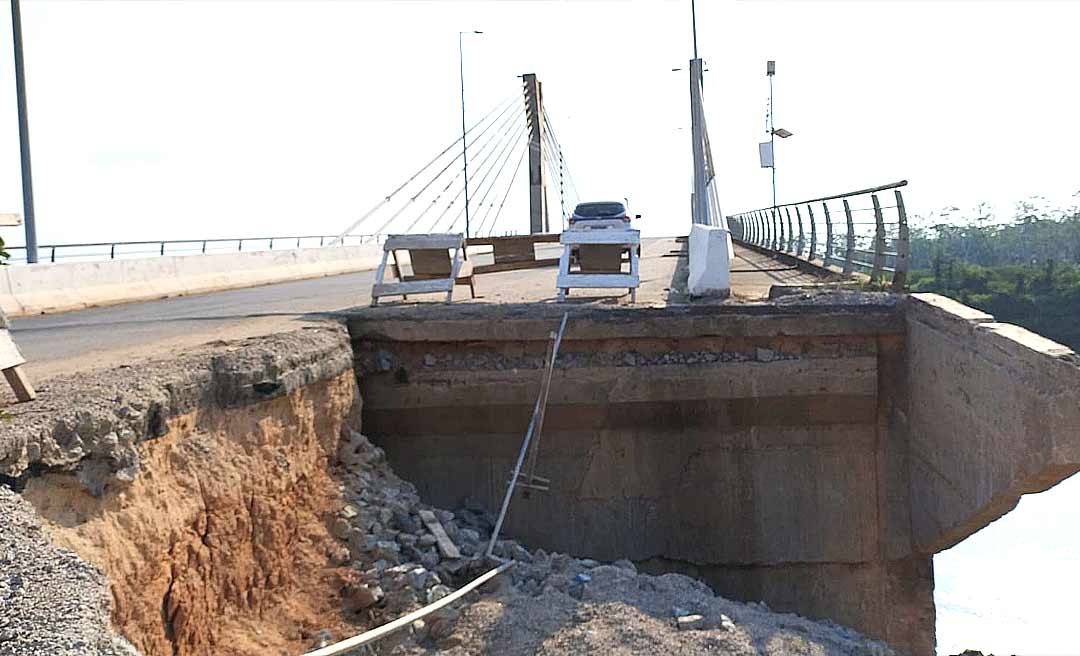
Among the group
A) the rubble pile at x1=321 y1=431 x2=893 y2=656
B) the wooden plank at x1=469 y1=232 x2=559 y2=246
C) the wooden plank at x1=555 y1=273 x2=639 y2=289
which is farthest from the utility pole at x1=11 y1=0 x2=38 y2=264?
the rubble pile at x1=321 y1=431 x2=893 y2=656

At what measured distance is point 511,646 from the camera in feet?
21.9

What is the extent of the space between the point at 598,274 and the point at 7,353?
7.22 metres

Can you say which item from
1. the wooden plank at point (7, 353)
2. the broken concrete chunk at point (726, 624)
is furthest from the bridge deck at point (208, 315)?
the broken concrete chunk at point (726, 624)

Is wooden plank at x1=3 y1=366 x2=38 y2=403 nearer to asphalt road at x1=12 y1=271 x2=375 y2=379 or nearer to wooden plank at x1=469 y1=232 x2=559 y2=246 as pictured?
asphalt road at x1=12 y1=271 x2=375 y2=379

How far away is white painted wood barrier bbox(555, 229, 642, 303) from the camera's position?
12.1 m

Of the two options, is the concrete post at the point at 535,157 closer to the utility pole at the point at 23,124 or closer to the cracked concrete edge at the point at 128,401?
the utility pole at the point at 23,124

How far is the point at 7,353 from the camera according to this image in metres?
6.09

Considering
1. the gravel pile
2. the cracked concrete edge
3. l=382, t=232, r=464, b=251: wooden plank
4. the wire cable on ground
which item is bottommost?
the wire cable on ground

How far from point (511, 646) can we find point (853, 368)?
17.8ft

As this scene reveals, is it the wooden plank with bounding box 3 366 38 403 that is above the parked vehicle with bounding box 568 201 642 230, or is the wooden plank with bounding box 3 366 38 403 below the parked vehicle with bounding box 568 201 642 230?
below

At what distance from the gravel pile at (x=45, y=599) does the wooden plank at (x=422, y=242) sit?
315 inches

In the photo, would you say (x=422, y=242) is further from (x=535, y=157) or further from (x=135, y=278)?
(x=535, y=157)

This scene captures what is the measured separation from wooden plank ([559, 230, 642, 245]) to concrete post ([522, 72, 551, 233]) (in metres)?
29.5

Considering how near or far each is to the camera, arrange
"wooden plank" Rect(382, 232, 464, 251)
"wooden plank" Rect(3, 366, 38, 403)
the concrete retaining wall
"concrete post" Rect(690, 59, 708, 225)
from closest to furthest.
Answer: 1. "wooden plank" Rect(3, 366, 38, 403)
2. the concrete retaining wall
3. "wooden plank" Rect(382, 232, 464, 251)
4. "concrete post" Rect(690, 59, 708, 225)
